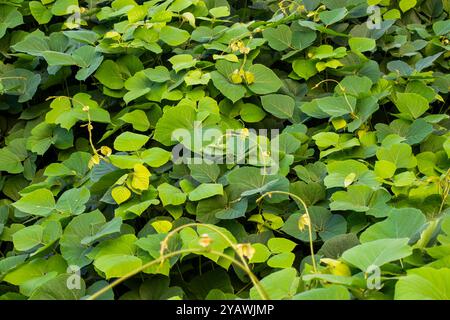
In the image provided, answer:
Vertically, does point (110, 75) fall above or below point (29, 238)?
above

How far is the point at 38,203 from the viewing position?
181cm

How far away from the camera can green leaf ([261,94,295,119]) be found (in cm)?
211

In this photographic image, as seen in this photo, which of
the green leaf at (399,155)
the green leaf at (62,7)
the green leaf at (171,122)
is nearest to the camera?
the green leaf at (399,155)

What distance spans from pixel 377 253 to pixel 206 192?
1.89 feet

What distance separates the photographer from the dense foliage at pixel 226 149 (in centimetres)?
150

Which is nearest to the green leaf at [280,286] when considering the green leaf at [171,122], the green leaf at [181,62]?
the green leaf at [171,122]

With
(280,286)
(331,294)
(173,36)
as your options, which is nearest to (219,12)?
(173,36)

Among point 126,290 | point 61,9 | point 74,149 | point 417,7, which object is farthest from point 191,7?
point 126,290

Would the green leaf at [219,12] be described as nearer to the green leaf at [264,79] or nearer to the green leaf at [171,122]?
the green leaf at [264,79]

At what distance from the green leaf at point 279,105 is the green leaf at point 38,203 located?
0.72 m

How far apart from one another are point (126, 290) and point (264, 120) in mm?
773

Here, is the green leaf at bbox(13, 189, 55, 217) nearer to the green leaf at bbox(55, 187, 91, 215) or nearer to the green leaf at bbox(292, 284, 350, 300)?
the green leaf at bbox(55, 187, 91, 215)

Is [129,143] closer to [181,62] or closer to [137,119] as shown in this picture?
[137,119]

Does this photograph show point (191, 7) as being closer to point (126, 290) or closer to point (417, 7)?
point (417, 7)
